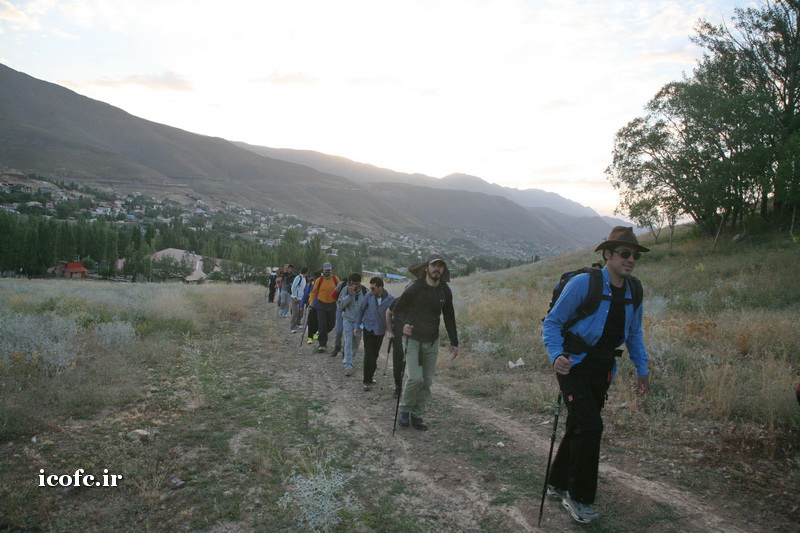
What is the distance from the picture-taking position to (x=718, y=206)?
2152 cm

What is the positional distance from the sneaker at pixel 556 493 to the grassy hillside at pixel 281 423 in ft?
0.67

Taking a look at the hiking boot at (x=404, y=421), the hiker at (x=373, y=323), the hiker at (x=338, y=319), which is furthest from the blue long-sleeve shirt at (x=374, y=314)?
the hiking boot at (x=404, y=421)

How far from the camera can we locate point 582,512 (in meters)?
3.40

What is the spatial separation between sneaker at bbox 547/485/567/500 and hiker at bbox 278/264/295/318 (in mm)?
13300

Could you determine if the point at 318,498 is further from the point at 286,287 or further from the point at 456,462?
the point at 286,287

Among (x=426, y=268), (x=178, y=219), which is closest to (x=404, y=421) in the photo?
(x=426, y=268)

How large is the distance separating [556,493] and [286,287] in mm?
14473

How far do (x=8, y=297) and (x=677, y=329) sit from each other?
16.5m

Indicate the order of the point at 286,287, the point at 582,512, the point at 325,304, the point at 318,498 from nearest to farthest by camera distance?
the point at 582,512 → the point at 318,498 → the point at 325,304 → the point at 286,287

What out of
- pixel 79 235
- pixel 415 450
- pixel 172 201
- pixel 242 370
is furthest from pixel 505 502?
pixel 172 201

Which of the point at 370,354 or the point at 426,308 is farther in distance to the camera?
the point at 370,354

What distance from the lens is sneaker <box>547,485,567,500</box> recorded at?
371cm

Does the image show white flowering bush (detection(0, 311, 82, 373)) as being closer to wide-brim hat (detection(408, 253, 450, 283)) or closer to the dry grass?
wide-brim hat (detection(408, 253, 450, 283))

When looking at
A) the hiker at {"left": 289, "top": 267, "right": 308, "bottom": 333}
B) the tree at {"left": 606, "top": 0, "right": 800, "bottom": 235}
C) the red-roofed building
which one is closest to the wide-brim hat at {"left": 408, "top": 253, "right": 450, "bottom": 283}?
the hiker at {"left": 289, "top": 267, "right": 308, "bottom": 333}
